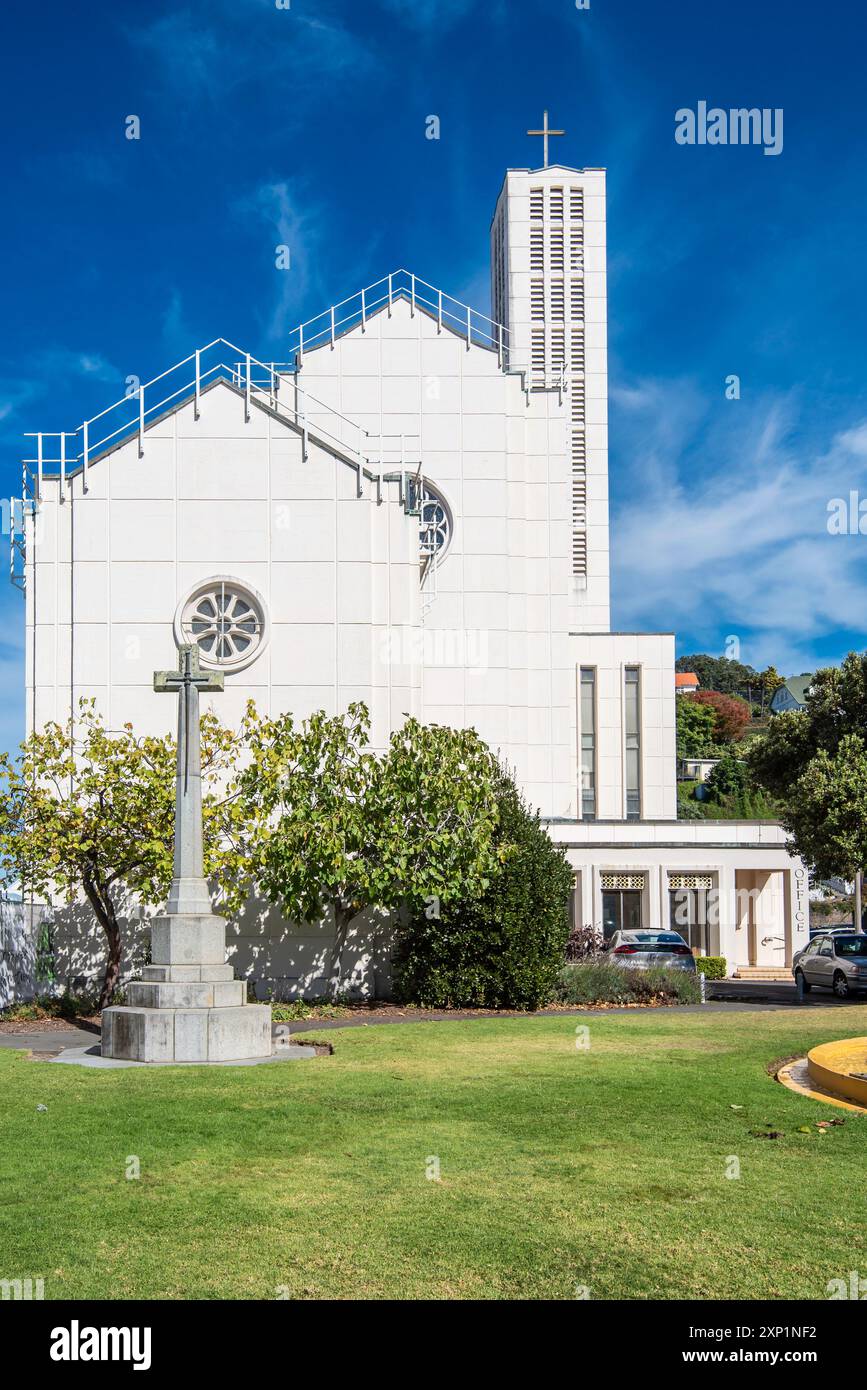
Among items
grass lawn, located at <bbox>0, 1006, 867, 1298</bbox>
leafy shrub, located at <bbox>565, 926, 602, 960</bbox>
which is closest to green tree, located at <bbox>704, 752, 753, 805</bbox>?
leafy shrub, located at <bbox>565, 926, 602, 960</bbox>

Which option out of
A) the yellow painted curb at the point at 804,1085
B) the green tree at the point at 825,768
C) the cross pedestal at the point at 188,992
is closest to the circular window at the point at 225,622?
the cross pedestal at the point at 188,992

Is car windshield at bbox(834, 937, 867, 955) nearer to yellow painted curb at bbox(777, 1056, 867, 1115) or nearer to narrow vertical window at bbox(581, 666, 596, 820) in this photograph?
yellow painted curb at bbox(777, 1056, 867, 1115)

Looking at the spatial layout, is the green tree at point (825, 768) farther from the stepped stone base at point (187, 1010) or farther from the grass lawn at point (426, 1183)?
the stepped stone base at point (187, 1010)

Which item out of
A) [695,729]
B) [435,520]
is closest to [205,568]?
[435,520]

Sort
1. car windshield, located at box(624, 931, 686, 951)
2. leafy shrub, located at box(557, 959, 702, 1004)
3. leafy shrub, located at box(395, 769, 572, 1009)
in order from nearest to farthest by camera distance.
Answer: leafy shrub, located at box(395, 769, 572, 1009) → leafy shrub, located at box(557, 959, 702, 1004) → car windshield, located at box(624, 931, 686, 951)

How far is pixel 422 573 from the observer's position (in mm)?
38562

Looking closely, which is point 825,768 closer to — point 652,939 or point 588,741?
point 652,939

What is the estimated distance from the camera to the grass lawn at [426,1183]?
270 inches

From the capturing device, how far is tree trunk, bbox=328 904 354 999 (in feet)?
87.0

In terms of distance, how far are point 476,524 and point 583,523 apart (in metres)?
18.9

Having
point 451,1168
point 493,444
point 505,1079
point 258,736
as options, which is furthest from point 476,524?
point 451,1168

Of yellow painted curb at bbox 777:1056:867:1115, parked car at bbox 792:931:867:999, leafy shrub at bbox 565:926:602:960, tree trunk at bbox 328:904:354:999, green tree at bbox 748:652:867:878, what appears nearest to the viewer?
yellow painted curb at bbox 777:1056:867:1115

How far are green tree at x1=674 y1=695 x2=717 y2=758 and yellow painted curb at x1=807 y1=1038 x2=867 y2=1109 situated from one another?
288 feet
